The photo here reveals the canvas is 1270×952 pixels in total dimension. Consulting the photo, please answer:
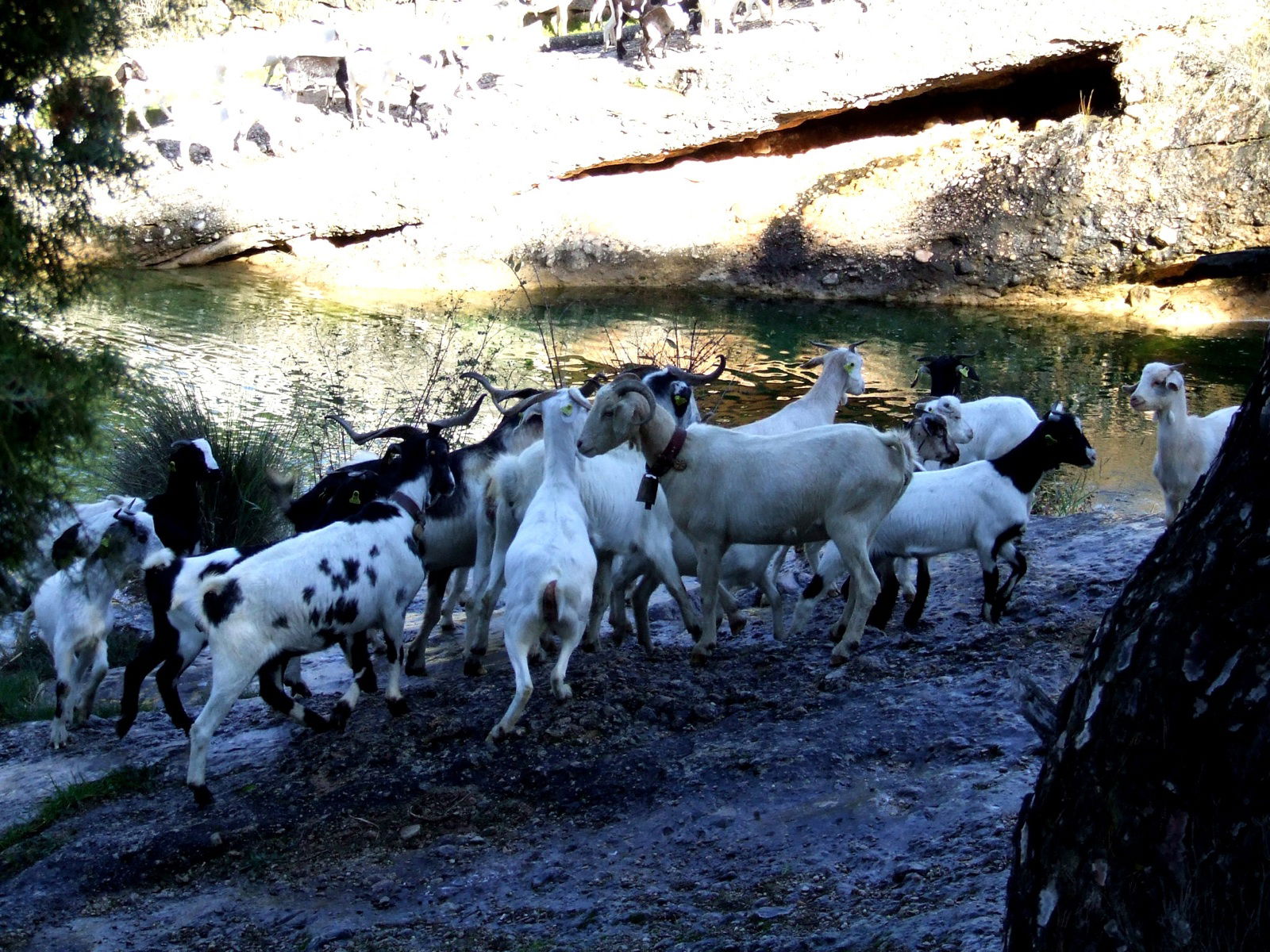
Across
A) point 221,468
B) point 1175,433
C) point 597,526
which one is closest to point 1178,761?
point 597,526

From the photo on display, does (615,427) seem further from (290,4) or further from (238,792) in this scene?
(290,4)

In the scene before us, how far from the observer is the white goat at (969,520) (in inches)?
283

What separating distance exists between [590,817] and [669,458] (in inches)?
85.4

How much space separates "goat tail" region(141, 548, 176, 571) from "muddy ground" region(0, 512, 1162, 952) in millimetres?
992

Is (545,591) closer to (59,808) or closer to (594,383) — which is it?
(59,808)

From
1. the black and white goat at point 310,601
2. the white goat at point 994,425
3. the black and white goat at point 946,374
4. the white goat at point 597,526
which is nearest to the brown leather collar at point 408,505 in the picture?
the black and white goat at point 310,601

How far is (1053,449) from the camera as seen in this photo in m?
7.46

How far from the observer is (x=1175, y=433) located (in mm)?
8961

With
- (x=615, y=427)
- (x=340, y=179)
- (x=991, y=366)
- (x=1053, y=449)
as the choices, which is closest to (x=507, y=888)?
(x=615, y=427)

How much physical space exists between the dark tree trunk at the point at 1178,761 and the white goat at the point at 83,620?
4803mm

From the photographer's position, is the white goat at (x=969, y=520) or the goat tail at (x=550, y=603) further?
the white goat at (x=969, y=520)

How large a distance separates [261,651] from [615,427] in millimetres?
2044

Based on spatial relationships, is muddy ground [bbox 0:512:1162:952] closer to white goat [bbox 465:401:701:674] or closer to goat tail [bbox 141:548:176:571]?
white goat [bbox 465:401:701:674]

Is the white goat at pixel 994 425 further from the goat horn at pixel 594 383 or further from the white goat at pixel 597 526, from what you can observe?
the white goat at pixel 597 526
